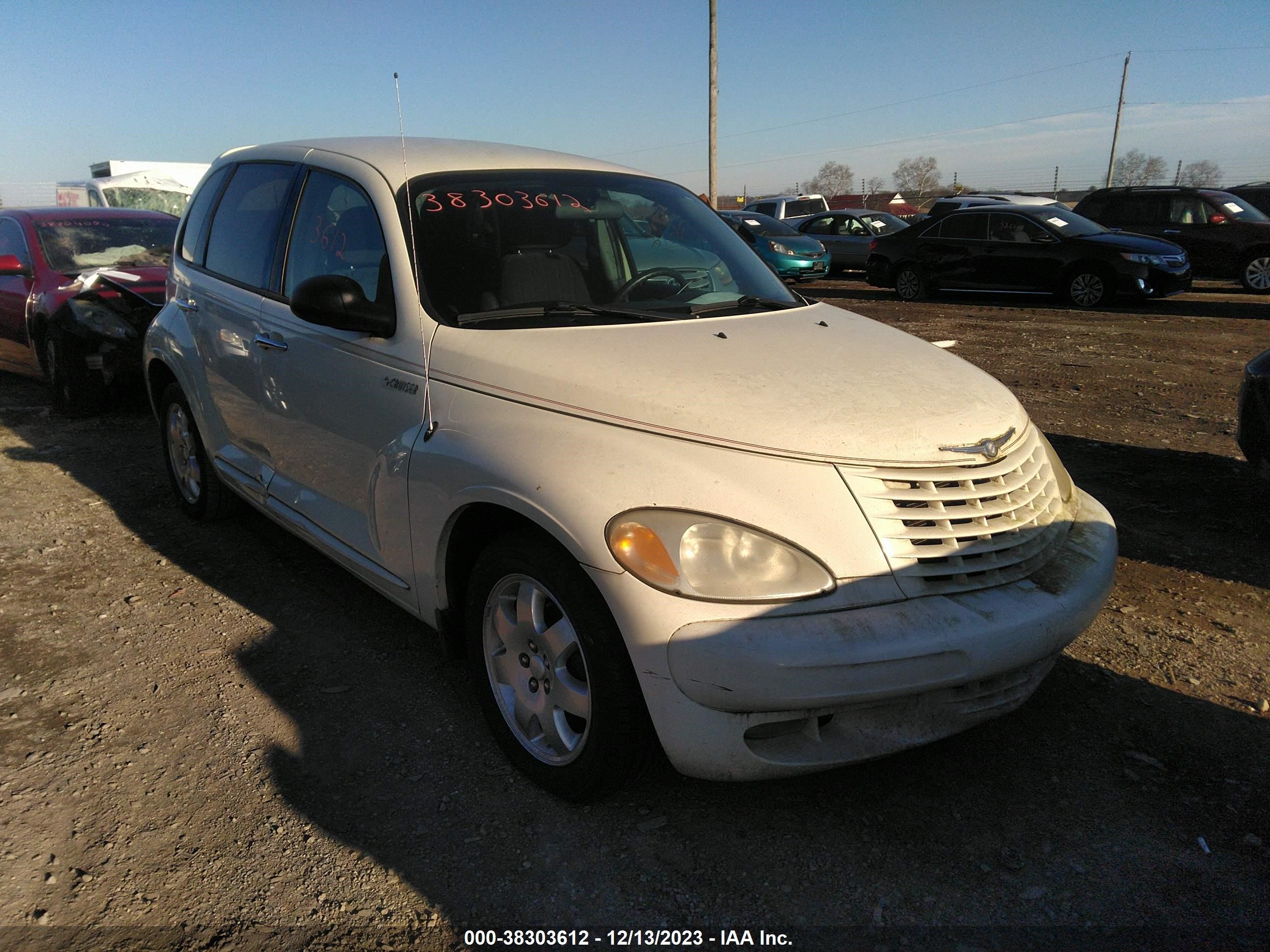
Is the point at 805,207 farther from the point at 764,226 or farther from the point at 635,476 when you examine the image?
the point at 635,476

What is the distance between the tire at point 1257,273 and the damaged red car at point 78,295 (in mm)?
14910

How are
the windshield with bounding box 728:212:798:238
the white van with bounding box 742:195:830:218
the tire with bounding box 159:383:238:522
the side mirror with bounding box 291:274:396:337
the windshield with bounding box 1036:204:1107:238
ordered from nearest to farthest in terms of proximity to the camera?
the side mirror with bounding box 291:274:396:337 → the tire with bounding box 159:383:238:522 → the windshield with bounding box 1036:204:1107:238 → the windshield with bounding box 728:212:798:238 → the white van with bounding box 742:195:830:218

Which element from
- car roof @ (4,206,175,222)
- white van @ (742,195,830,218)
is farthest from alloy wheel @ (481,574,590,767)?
white van @ (742,195,830,218)

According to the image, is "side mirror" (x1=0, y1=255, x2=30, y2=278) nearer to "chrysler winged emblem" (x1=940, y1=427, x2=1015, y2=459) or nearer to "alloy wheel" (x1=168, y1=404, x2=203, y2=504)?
"alloy wheel" (x1=168, y1=404, x2=203, y2=504)

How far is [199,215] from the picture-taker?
4.70 meters

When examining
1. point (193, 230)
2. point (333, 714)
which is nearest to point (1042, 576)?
point (333, 714)

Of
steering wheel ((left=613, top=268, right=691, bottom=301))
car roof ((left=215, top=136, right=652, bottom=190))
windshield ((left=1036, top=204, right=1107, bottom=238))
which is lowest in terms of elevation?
windshield ((left=1036, top=204, right=1107, bottom=238))

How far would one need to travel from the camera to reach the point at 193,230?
4.71 metres

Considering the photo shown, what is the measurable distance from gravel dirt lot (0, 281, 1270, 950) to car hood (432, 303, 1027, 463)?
1016mm

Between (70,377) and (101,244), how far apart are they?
124 centimetres

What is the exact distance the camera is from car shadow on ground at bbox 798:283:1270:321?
12.9 m

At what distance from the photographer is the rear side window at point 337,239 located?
3.18 metres

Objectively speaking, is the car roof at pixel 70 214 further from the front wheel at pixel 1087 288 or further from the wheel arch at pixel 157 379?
the front wheel at pixel 1087 288

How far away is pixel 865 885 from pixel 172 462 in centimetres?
430
